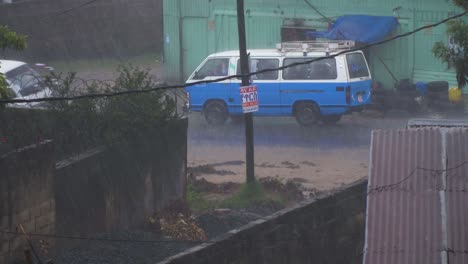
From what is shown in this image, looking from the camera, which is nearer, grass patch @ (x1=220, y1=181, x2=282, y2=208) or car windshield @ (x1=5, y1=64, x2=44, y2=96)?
grass patch @ (x1=220, y1=181, x2=282, y2=208)

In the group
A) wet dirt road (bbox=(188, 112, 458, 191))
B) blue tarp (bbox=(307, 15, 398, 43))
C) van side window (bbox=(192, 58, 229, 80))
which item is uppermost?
blue tarp (bbox=(307, 15, 398, 43))

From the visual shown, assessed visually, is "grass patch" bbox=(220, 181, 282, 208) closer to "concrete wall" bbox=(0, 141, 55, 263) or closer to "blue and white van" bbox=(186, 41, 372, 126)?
"concrete wall" bbox=(0, 141, 55, 263)

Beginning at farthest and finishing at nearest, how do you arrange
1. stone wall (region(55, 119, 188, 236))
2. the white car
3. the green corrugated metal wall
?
1. the green corrugated metal wall
2. the white car
3. stone wall (region(55, 119, 188, 236))

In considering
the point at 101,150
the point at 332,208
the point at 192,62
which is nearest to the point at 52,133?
the point at 101,150

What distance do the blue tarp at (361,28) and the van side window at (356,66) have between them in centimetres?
236

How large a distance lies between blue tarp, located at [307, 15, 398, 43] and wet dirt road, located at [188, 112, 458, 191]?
7.42 feet

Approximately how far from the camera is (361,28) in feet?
76.2

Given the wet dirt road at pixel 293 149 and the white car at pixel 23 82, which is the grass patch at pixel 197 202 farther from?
the white car at pixel 23 82

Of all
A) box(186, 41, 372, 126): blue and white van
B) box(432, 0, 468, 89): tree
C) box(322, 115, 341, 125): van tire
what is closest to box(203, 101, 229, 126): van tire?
box(186, 41, 372, 126): blue and white van

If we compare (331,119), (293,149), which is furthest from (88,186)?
(331,119)

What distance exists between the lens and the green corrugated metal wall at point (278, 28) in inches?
926

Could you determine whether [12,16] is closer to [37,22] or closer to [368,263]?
[37,22]

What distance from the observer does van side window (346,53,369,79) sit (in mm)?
20094

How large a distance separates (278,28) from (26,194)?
667 inches
